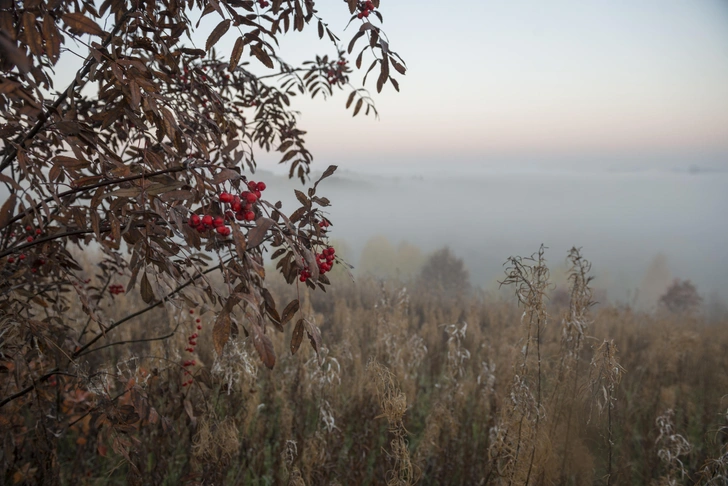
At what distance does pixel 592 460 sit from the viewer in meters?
1.87

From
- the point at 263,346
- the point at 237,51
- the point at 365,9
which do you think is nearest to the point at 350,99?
the point at 365,9

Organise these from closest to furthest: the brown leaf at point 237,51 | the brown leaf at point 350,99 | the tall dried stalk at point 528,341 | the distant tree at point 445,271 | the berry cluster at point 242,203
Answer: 1. the berry cluster at point 242,203
2. the brown leaf at point 237,51
3. the tall dried stalk at point 528,341
4. the brown leaf at point 350,99
5. the distant tree at point 445,271

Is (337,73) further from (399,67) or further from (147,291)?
(147,291)

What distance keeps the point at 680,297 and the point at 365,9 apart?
30.6 feet

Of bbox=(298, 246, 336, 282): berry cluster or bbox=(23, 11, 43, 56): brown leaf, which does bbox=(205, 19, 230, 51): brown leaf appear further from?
bbox=(298, 246, 336, 282): berry cluster

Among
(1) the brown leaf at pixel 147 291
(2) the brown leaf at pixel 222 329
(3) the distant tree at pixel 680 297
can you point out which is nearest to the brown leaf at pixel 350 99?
(1) the brown leaf at pixel 147 291

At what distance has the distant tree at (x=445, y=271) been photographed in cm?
946

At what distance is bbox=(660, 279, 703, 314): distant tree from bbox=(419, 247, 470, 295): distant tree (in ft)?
12.3

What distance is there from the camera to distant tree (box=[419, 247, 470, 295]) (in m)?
9.46

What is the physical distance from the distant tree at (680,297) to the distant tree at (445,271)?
375cm

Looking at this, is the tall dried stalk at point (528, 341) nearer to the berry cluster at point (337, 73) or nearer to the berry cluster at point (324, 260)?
the berry cluster at point (324, 260)

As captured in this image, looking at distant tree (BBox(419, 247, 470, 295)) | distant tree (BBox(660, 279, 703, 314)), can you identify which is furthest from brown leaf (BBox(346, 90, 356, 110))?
distant tree (BBox(660, 279, 703, 314))

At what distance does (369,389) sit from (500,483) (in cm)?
113

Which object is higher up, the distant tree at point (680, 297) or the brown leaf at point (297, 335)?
the brown leaf at point (297, 335)
